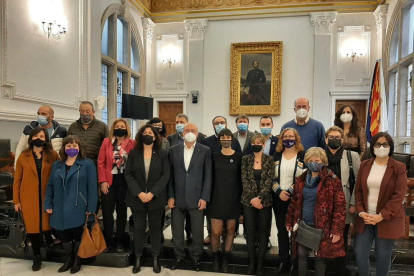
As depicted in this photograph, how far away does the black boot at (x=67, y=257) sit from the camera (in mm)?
2869

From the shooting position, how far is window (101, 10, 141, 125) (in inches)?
277

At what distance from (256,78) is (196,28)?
233 centimetres

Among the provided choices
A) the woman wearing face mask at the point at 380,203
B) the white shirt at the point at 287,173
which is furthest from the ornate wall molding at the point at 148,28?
the woman wearing face mask at the point at 380,203

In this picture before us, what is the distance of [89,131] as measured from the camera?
126 inches

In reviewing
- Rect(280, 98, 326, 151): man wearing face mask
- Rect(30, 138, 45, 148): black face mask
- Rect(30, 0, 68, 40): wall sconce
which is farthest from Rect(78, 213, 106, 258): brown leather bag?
Rect(30, 0, 68, 40): wall sconce

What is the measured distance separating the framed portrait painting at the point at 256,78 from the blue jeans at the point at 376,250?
231 inches

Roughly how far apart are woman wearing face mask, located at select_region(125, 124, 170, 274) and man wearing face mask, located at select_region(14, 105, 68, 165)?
3.25 ft

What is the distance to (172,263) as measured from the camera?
306 cm

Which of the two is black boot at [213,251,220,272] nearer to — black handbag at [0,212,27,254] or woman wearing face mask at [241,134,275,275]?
woman wearing face mask at [241,134,275,275]

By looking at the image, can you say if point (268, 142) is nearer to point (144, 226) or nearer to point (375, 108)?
point (144, 226)

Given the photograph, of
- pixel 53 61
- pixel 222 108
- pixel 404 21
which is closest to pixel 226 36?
pixel 222 108

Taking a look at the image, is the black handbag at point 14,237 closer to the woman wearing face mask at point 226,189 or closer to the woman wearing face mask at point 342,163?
the woman wearing face mask at point 226,189

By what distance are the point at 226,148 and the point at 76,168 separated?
149cm

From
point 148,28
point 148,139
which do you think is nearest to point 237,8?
point 148,28
